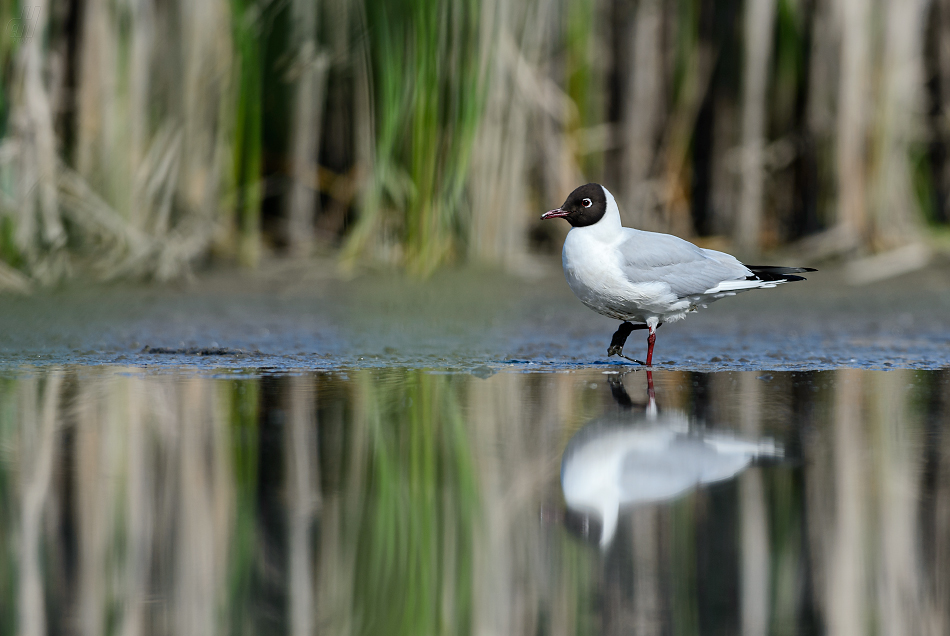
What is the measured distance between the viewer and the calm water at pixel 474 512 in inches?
74.6

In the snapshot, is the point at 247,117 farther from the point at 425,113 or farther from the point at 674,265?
the point at 674,265

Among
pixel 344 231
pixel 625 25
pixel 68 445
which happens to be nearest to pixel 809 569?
pixel 68 445

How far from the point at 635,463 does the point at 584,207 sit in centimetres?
212

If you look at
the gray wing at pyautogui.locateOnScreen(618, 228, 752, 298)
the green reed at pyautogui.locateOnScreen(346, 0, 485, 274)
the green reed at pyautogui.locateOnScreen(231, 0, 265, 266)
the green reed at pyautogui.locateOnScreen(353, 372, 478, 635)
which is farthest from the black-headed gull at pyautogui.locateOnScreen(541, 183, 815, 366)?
→ the green reed at pyautogui.locateOnScreen(231, 0, 265, 266)

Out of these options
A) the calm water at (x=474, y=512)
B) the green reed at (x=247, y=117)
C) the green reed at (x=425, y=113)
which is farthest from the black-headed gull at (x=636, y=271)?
the green reed at (x=247, y=117)

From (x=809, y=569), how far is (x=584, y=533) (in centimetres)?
42

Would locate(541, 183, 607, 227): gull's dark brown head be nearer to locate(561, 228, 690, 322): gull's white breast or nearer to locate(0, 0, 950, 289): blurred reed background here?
locate(561, 228, 690, 322): gull's white breast

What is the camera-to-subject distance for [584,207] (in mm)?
4746

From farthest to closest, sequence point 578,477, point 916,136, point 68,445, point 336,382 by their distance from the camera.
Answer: point 916,136 < point 336,382 < point 68,445 < point 578,477

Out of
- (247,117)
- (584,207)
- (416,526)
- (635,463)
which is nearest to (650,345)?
(584,207)

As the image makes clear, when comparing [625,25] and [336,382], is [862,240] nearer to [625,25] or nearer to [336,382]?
[625,25]

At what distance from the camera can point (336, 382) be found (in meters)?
4.07

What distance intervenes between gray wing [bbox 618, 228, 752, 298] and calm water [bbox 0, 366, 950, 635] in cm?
76

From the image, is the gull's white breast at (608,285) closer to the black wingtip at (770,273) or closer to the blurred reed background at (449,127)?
the black wingtip at (770,273)
